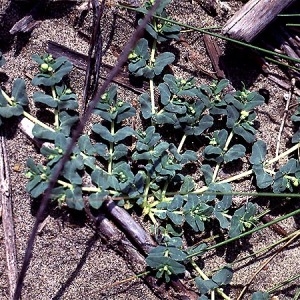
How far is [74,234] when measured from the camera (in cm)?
180

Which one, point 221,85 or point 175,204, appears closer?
point 175,204

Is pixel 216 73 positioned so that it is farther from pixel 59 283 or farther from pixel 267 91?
pixel 59 283

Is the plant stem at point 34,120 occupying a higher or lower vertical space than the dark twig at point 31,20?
lower

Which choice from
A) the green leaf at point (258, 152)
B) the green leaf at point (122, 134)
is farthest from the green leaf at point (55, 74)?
the green leaf at point (258, 152)

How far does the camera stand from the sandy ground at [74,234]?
178 cm

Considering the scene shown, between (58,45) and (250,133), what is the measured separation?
818 mm

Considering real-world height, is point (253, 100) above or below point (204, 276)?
above

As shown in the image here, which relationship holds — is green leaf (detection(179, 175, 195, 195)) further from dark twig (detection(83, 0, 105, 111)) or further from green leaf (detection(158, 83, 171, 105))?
dark twig (detection(83, 0, 105, 111))

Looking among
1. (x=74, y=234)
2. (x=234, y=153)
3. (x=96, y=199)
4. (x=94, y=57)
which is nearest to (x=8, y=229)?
(x=74, y=234)

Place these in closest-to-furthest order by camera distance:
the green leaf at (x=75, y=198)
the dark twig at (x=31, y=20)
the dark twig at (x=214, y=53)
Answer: the green leaf at (x=75, y=198)
the dark twig at (x=31, y=20)
the dark twig at (x=214, y=53)

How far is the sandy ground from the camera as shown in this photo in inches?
70.2

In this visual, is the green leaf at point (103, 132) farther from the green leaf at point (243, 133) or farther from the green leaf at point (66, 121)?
the green leaf at point (243, 133)

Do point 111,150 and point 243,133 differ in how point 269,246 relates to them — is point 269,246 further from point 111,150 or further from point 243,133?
point 111,150

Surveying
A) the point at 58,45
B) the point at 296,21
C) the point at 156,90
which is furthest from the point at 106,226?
the point at 296,21
